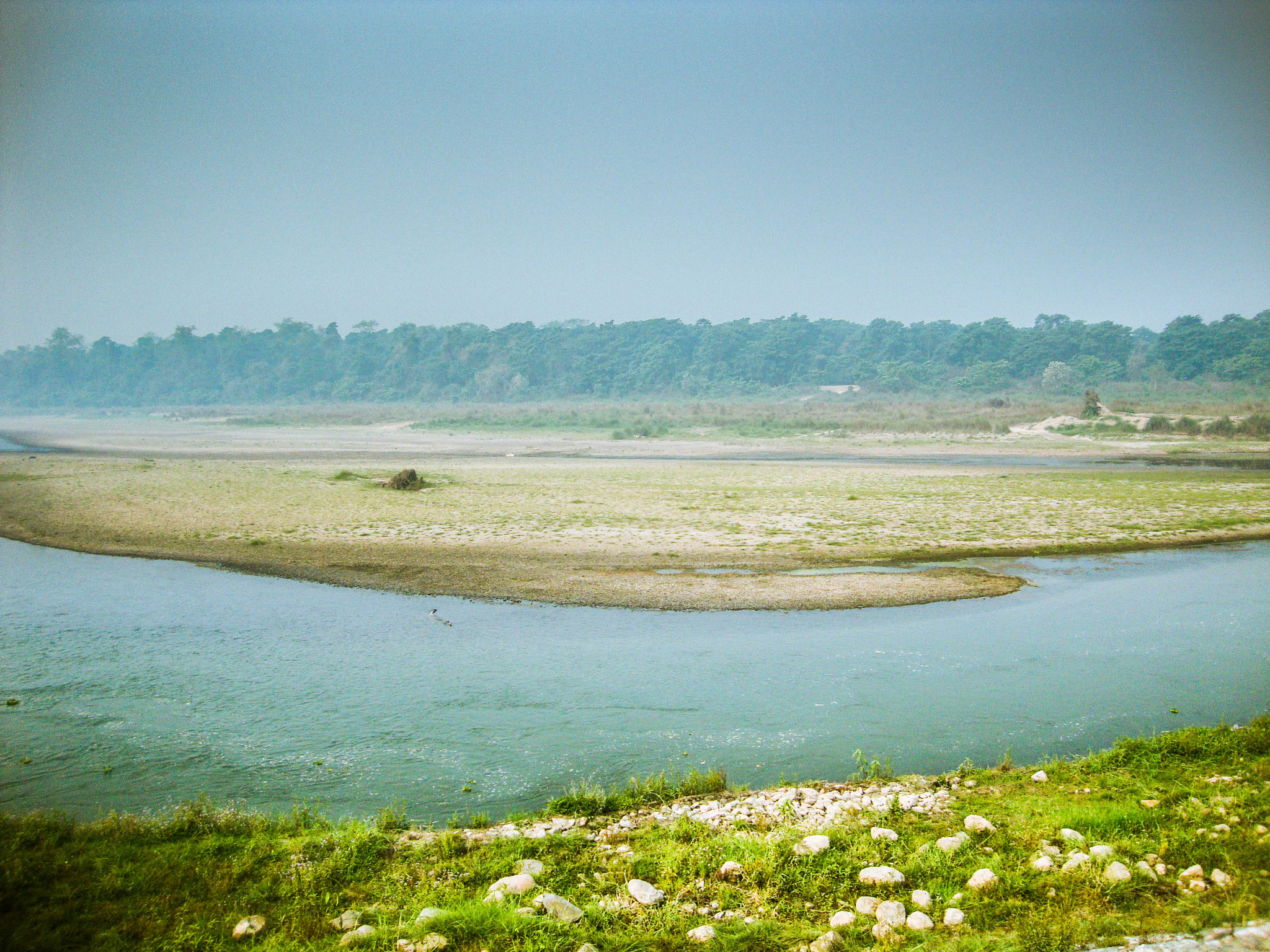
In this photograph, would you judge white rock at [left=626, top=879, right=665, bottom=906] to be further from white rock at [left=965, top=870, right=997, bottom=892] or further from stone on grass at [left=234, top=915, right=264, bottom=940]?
stone on grass at [left=234, top=915, right=264, bottom=940]

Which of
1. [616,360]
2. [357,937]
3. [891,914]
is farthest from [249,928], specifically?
[616,360]

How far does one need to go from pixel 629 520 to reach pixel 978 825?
17.0 m

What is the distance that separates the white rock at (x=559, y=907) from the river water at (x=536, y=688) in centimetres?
240

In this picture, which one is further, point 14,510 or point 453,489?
point 453,489

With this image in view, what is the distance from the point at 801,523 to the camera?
22188mm

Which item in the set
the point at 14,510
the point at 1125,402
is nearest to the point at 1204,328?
the point at 1125,402

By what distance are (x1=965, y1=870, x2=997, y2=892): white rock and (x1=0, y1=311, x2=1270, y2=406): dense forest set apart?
117 meters

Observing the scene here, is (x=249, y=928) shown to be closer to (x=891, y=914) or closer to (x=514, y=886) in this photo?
(x=514, y=886)

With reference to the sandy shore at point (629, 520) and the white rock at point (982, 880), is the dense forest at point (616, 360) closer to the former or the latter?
the sandy shore at point (629, 520)

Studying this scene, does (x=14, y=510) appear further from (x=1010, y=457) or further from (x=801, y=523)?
(x=1010, y=457)

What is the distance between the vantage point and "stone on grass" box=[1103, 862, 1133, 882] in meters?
4.82

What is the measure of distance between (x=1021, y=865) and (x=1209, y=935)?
1.08 meters

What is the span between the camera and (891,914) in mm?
4617

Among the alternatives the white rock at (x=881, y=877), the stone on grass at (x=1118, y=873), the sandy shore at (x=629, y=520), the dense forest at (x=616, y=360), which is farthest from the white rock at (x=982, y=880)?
the dense forest at (x=616, y=360)
